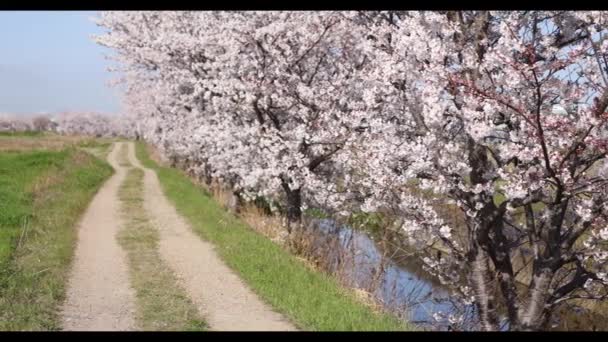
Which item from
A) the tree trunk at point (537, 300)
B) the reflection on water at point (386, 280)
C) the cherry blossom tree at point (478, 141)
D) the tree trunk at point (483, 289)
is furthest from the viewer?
the reflection on water at point (386, 280)

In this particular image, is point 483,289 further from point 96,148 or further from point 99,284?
point 96,148

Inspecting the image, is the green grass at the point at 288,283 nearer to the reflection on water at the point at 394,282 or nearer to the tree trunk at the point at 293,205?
the reflection on water at the point at 394,282

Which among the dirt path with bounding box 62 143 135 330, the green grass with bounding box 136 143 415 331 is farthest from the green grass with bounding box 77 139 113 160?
the green grass with bounding box 136 143 415 331

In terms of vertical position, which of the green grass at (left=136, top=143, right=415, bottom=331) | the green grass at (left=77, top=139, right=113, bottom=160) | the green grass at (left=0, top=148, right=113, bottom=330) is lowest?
the green grass at (left=77, top=139, right=113, bottom=160)

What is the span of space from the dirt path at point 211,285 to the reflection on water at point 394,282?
83.0 inches

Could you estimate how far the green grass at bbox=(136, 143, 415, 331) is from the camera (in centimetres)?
702

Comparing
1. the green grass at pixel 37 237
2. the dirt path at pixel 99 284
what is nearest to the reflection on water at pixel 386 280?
the dirt path at pixel 99 284

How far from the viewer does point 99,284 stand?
29.7ft

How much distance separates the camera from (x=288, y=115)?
14.4 m

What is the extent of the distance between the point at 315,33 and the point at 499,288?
6.86 metres

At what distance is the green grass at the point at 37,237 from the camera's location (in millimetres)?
7438

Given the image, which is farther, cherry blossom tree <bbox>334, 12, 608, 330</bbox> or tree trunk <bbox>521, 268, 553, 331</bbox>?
tree trunk <bbox>521, 268, 553, 331</bbox>

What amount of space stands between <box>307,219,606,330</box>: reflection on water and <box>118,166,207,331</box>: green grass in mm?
3012

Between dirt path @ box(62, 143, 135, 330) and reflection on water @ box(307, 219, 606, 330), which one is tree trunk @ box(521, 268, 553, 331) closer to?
reflection on water @ box(307, 219, 606, 330)
